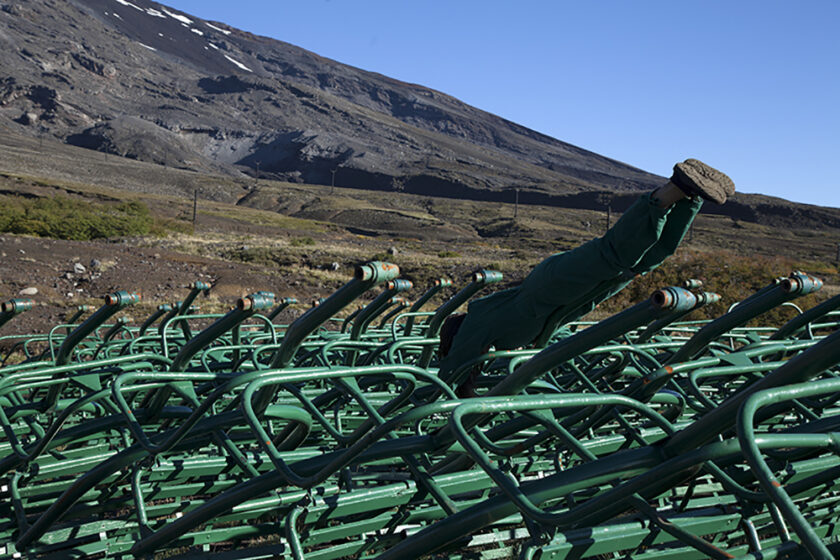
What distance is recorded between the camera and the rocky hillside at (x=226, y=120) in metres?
102

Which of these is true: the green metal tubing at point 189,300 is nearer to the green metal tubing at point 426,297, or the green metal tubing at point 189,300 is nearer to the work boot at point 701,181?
the green metal tubing at point 426,297

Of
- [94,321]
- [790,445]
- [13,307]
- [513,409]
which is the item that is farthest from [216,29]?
[790,445]

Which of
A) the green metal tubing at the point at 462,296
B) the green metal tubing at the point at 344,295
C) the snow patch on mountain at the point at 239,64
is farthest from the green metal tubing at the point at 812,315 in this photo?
the snow patch on mountain at the point at 239,64

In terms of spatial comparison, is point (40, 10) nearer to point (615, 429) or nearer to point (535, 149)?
point (535, 149)

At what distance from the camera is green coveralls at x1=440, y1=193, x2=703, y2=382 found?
2.99m

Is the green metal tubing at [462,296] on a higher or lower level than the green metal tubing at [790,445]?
higher

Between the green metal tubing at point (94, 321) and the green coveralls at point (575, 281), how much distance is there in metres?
1.68

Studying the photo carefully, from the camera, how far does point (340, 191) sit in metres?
90.9

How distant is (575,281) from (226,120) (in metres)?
124

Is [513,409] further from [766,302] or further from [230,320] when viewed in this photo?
[766,302]

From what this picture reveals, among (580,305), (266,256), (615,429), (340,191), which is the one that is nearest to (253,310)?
(580,305)

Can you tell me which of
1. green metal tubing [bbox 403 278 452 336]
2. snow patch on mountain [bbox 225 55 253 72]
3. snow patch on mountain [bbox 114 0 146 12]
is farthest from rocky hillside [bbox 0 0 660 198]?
green metal tubing [bbox 403 278 452 336]

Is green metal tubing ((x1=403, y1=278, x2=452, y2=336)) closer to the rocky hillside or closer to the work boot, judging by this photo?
the work boot

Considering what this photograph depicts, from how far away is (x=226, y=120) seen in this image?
11981 cm
